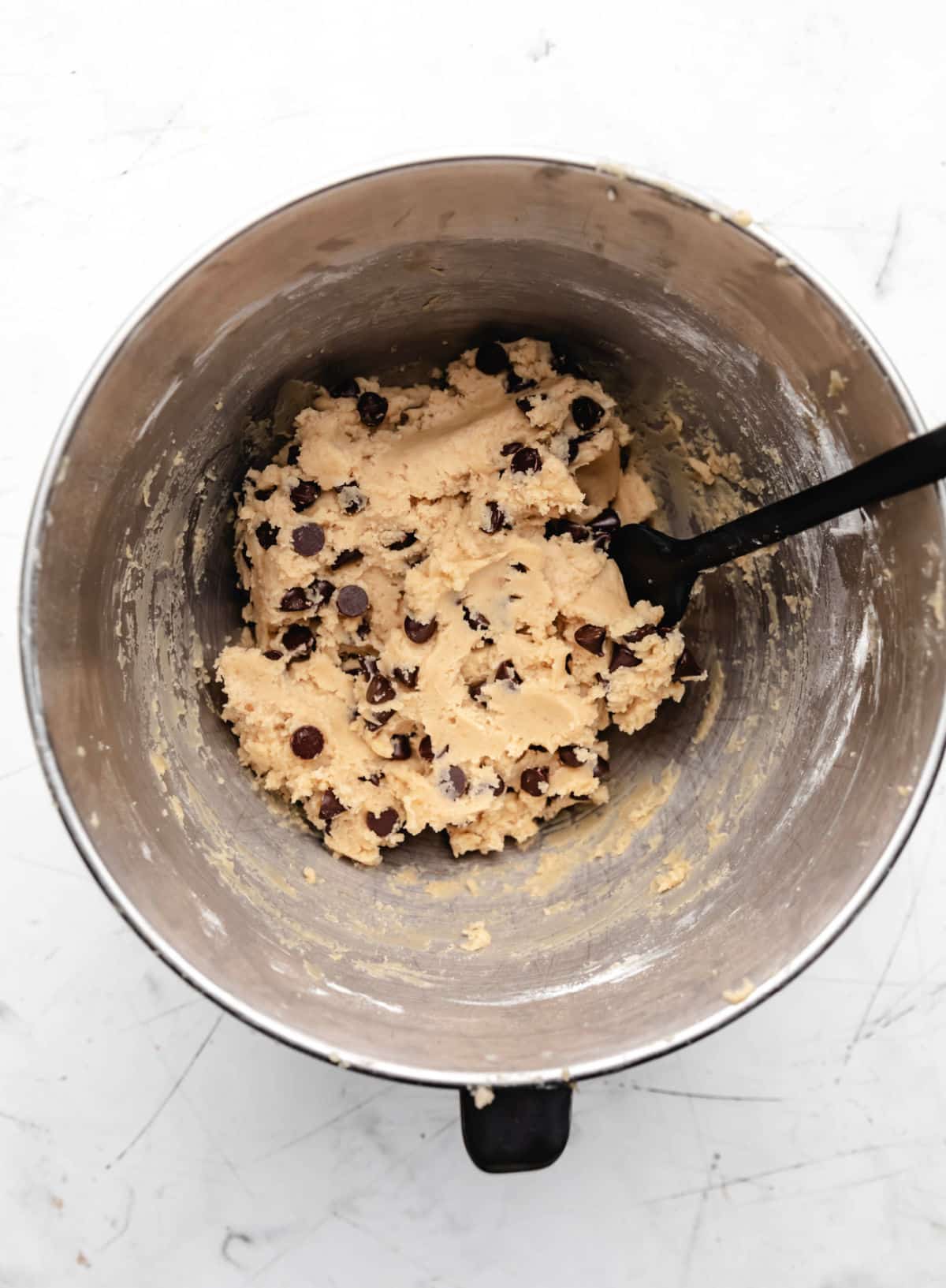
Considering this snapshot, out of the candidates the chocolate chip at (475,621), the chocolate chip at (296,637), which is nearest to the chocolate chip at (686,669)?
the chocolate chip at (475,621)

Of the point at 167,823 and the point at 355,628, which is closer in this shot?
the point at 167,823

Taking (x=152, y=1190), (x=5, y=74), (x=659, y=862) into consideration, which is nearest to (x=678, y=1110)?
(x=659, y=862)

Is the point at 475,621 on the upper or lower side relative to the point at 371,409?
lower

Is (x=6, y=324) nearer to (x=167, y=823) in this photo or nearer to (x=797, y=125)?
(x=167, y=823)

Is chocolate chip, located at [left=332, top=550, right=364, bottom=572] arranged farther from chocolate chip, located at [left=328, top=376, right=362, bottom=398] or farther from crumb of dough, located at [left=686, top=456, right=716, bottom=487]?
crumb of dough, located at [left=686, top=456, right=716, bottom=487]

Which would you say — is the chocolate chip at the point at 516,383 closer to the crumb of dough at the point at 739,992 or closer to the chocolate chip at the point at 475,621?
the chocolate chip at the point at 475,621

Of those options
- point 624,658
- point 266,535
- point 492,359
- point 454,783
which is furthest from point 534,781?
point 492,359

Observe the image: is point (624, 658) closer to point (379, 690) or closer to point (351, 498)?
point (379, 690)
